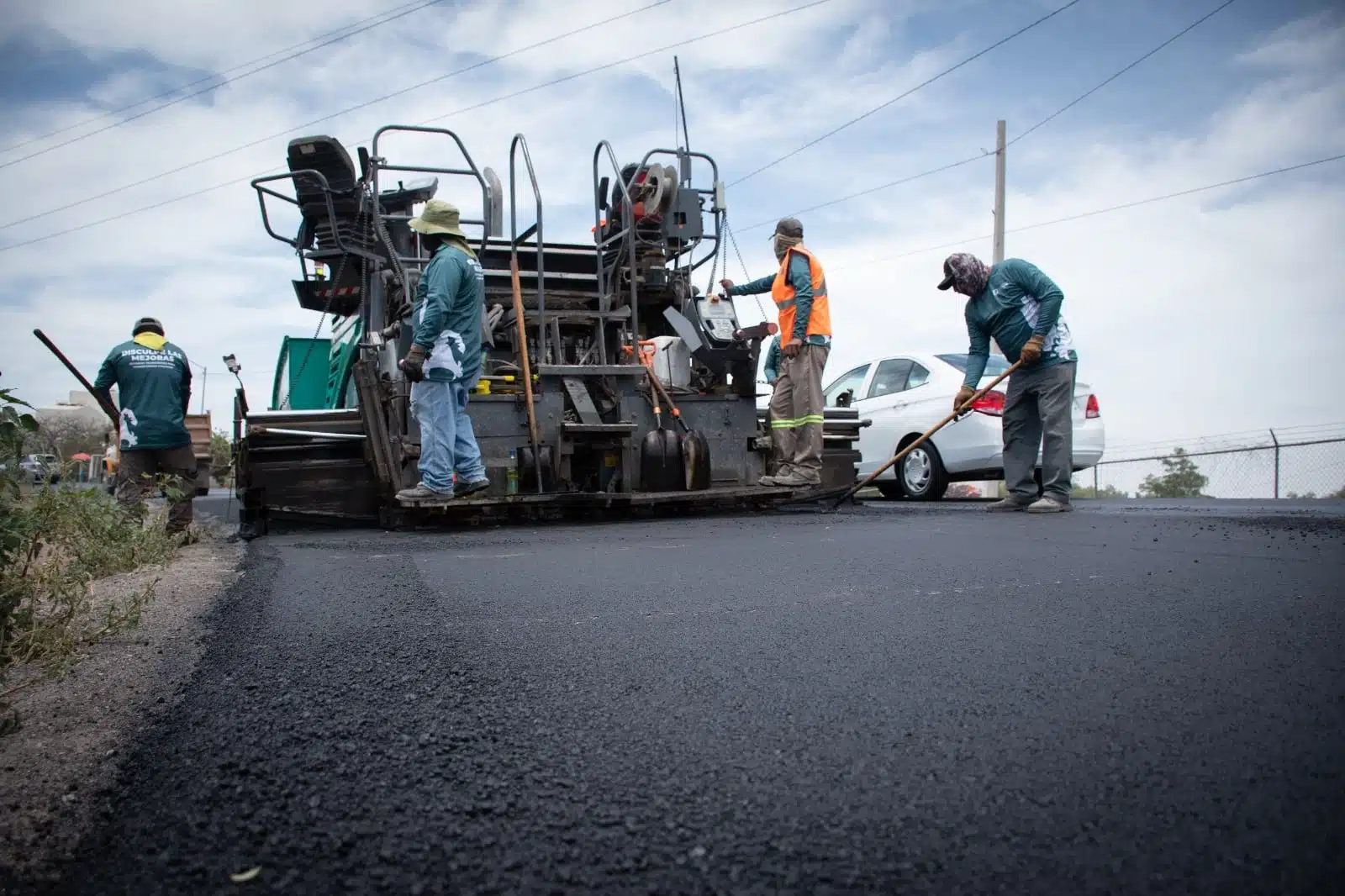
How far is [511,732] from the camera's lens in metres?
1.91

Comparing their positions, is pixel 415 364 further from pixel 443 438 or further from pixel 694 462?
pixel 694 462

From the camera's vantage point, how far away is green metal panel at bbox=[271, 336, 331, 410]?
30.9 ft

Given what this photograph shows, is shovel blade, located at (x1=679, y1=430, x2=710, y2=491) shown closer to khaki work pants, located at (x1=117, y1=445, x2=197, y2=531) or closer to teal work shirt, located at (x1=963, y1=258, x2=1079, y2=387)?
teal work shirt, located at (x1=963, y1=258, x2=1079, y2=387)

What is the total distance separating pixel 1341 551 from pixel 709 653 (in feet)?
10.9

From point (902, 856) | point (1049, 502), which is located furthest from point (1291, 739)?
point (1049, 502)

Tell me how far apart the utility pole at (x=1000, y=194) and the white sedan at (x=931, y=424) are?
10.8 metres

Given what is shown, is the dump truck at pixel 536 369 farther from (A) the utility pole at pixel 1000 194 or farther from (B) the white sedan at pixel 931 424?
(A) the utility pole at pixel 1000 194

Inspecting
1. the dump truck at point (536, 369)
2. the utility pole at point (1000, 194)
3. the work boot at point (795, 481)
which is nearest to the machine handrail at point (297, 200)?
the dump truck at point (536, 369)

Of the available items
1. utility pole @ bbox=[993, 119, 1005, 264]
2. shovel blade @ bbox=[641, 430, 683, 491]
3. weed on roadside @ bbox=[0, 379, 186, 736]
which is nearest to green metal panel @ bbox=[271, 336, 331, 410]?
shovel blade @ bbox=[641, 430, 683, 491]

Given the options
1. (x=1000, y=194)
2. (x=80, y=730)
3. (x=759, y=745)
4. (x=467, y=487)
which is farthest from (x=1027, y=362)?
(x=1000, y=194)

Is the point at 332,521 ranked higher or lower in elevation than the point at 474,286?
lower

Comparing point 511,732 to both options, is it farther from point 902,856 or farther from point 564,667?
point 902,856

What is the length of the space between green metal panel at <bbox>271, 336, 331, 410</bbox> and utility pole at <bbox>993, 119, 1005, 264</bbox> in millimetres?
15007

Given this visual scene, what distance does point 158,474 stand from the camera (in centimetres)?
666
